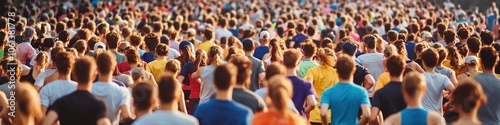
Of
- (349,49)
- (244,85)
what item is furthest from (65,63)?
(349,49)

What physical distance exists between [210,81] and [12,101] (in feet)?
8.25

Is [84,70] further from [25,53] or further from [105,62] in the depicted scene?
[25,53]

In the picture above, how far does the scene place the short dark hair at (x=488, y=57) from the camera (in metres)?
11.0

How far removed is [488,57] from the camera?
36.3ft

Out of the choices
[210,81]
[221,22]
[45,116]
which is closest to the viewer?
[45,116]

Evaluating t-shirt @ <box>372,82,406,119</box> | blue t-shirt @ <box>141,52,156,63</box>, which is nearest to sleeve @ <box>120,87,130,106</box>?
t-shirt @ <box>372,82,406,119</box>

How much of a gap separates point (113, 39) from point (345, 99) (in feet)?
14.9

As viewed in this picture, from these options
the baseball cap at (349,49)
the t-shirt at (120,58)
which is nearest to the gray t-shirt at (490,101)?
the baseball cap at (349,49)

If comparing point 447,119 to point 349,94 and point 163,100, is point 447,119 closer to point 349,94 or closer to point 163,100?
point 349,94

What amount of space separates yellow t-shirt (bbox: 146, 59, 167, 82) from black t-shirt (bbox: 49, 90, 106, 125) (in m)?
4.41

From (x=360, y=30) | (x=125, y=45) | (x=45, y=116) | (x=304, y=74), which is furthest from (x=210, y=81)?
(x=360, y=30)

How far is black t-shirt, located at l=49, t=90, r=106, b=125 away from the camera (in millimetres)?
8586

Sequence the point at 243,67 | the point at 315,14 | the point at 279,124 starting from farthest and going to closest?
the point at 315,14
the point at 243,67
the point at 279,124

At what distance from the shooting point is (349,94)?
9.88 m
